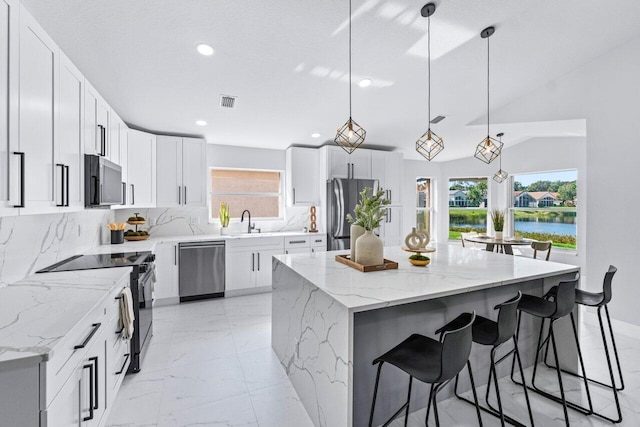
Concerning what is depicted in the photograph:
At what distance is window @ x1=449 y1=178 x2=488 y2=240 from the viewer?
687 centimetres

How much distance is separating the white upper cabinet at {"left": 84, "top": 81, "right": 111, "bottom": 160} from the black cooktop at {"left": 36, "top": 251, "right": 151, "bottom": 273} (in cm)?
86

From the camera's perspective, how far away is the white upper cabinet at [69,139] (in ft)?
5.71

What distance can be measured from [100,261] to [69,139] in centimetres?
109

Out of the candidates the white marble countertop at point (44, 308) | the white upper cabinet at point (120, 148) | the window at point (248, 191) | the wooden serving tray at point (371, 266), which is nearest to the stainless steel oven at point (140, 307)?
the white marble countertop at point (44, 308)

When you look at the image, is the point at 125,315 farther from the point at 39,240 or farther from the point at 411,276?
the point at 411,276

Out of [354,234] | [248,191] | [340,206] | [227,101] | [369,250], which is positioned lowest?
[369,250]

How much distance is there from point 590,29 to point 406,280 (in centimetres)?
341

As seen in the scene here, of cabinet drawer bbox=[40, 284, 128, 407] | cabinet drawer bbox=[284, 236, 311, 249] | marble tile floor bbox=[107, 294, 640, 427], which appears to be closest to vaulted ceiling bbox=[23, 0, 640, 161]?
cabinet drawer bbox=[284, 236, 311, 249]

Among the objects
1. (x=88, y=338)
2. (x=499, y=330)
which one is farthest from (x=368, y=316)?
(x=88, y=338)

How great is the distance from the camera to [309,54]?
2971 millimetres

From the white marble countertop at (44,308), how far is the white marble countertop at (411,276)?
117 centimetres

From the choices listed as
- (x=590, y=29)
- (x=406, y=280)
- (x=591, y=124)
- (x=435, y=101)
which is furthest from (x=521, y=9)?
(x=406, y=280)

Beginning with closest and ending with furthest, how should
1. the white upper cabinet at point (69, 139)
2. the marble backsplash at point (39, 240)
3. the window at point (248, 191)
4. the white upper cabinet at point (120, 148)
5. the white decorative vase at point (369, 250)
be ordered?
the white upper cabinet at point (69, 139)
the marble backsplash at point (39, 240)
the white decorative vase at point (369, 250)
the white upper cabinet at point (120, 148)
the window at point (248, 191)

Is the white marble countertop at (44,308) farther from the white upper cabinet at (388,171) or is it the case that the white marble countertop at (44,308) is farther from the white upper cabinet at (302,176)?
the white upper cabinet at (388,171)
